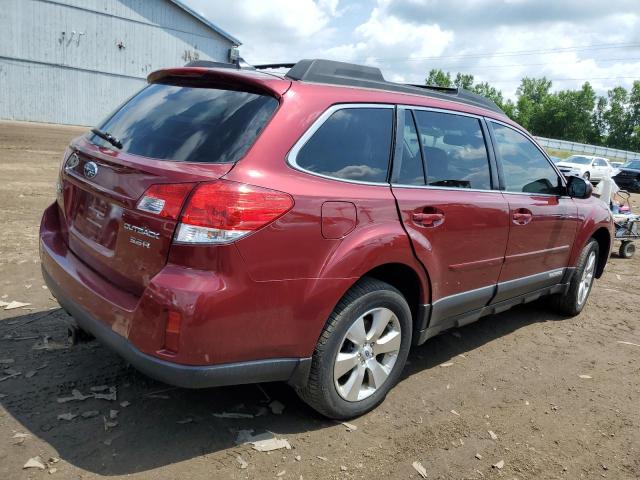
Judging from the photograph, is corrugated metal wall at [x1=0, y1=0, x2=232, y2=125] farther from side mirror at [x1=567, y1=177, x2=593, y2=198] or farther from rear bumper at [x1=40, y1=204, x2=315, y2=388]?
rear bumper at [x1=40, y1=204, x2=315, y2=388]

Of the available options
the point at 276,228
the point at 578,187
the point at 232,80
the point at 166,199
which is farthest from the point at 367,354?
the point at 578,187

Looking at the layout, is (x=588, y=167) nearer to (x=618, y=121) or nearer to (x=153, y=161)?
(x=153, y=161)

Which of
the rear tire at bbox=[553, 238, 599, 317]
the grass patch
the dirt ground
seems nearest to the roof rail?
the dirt ground

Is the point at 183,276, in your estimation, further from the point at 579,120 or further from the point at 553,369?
the point at 579,120

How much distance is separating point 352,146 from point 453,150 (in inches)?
40.5

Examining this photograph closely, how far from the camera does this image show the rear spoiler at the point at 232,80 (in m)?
2.82

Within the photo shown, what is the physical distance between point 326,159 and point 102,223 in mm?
1189

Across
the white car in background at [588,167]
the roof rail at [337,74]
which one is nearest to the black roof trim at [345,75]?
the roof rail at [337,74]

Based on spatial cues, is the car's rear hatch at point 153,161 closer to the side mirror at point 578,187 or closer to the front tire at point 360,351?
the front tire at point 360,351

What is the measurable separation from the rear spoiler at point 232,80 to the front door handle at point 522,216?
2123mm

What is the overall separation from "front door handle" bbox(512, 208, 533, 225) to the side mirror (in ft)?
2.94

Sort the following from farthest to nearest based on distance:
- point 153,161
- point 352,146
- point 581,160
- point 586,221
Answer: point 581,160 → point 586,221 → point 352,146 → point 153,161

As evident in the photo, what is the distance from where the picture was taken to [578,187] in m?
4.93

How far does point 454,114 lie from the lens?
151 inches
